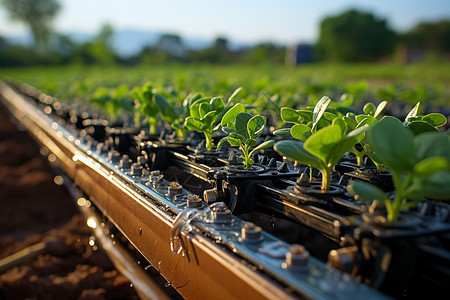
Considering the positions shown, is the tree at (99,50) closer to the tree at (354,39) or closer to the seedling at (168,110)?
the tree at (354,39)

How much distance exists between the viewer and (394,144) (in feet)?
3.26

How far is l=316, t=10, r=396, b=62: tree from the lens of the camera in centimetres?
5078

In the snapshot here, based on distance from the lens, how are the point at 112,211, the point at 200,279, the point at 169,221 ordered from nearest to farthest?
1. the point at 200,279
2. the point at 169,221
3. the point at 112,211

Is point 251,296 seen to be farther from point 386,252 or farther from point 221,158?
point 221,158

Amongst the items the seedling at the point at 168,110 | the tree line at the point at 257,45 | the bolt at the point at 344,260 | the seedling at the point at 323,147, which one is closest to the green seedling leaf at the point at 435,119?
the seedling at the point at 323,147

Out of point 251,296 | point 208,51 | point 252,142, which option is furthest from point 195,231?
point 208,51

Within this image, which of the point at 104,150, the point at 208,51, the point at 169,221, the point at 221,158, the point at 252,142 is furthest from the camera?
the point at 208,51

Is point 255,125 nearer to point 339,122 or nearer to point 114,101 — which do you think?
point 339,122

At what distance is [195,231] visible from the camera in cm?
133

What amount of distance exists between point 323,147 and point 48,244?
8.13 ft

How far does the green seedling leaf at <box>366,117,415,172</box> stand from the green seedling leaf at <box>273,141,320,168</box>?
0.29 metres

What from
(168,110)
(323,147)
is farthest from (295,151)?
(168,110)

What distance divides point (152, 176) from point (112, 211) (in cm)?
38

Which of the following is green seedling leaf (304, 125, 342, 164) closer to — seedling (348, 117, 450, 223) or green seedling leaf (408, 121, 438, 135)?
seedling (348, 117, 450, 223)
